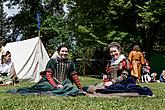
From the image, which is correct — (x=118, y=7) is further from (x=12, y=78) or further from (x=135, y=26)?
(x=12, y=78)

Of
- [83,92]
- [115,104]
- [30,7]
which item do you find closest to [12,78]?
[83,92]

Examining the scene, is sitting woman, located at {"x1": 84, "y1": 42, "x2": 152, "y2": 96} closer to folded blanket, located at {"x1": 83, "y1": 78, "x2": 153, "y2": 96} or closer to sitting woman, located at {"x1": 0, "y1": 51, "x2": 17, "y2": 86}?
folded blanket, located at {"x1": 83, "y1": 78, "x2": 153, "y2": 96}

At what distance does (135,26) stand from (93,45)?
120 inches

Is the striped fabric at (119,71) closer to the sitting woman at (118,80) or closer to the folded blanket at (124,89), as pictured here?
the sitting woman at (118,80)

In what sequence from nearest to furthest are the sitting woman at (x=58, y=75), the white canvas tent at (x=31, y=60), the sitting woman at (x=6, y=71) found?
the sitting woman at (x=58, y=75) → the sitting woman at (x=6, y=71) → the white canvas tent at (x=31, y=60)

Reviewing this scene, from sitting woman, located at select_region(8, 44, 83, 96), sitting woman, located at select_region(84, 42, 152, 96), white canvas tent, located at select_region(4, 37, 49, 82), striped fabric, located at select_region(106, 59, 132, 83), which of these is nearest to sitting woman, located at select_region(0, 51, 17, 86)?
white canvas tent, located at select_region(4, 37, 49, 82)

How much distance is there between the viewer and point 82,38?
2741 centimetres

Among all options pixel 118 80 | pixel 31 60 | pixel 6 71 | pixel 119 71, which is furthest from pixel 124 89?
pixel 31 60

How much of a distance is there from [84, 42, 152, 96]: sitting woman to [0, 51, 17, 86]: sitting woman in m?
6.91

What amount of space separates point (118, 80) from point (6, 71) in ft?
24.5

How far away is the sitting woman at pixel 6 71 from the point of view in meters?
14.5

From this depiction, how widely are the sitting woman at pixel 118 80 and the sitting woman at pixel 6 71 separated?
6.91 metres

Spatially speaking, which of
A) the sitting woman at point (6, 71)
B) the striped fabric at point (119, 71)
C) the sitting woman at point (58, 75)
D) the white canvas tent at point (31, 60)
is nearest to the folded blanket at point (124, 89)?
the striped fabric at point (119, 71)

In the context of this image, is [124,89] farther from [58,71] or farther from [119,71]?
[58,71]
